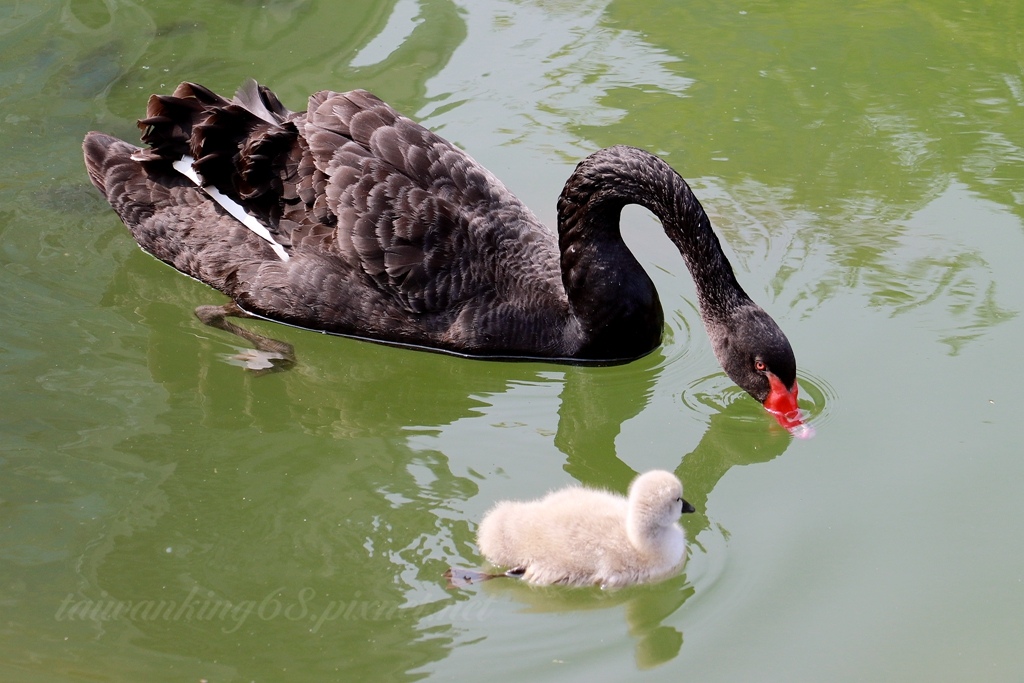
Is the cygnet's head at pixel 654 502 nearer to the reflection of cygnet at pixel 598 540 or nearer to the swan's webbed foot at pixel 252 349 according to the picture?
the reflection of cygnet at pixel 598 540

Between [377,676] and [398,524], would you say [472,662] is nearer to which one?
[377,676]

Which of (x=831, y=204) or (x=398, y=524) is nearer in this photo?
(x=398, y=524)

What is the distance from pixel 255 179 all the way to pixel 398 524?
2.31 metres

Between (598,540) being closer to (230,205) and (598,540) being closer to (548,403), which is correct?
(548,403)

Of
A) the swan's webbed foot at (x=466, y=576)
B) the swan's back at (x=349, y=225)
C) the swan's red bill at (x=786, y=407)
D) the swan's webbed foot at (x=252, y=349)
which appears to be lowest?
the swan's webbed foot at (x=466, y=576)

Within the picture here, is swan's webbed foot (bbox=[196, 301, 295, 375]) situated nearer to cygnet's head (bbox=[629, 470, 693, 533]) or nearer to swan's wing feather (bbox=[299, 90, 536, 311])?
swan's wing feather (bbox=[299, 90, 536, 311])

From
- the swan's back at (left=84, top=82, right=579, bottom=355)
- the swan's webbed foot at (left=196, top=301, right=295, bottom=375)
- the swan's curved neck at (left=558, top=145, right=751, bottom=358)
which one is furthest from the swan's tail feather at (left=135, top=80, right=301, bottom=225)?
the swan's curved neck at (left=558, top=145, right=751, bottom=358)

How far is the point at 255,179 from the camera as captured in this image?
5.95 meters

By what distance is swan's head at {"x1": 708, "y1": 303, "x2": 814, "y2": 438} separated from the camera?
15.8 ft

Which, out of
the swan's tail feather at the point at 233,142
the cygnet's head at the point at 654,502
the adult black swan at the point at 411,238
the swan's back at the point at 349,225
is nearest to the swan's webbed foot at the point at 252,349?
the adult black swan at the point at 411,238

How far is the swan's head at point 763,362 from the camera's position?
15.8 feet

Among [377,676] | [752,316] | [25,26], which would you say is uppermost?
[25,26]

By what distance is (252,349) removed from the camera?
224 inches

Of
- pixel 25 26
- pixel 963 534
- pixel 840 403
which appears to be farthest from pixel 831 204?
pixel 25 26
